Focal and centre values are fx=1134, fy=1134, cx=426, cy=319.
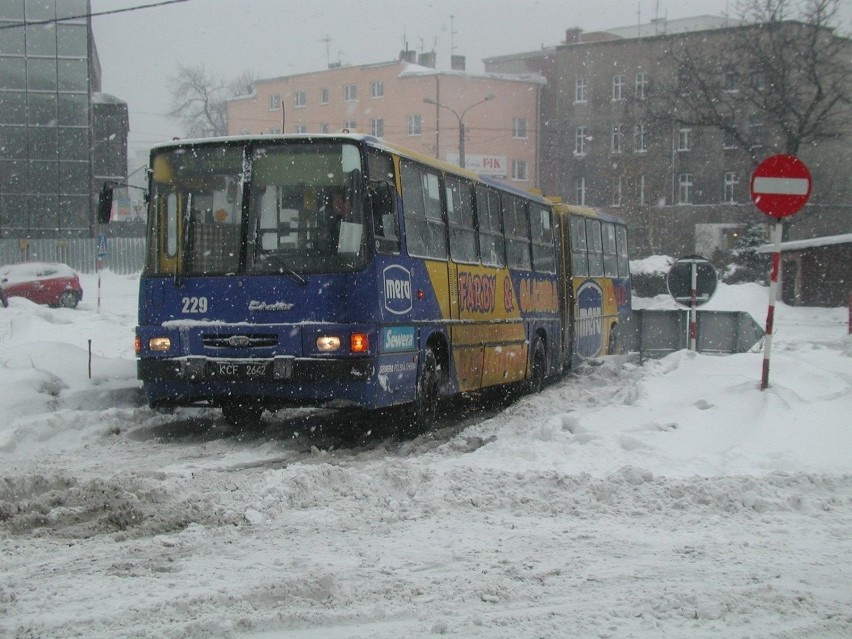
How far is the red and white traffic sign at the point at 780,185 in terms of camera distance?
11.4 m

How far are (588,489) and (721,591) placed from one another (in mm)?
2505

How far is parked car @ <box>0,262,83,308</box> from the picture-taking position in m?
38.6

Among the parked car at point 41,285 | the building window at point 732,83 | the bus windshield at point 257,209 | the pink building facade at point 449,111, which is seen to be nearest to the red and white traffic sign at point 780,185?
the bus windshield at point 257,209

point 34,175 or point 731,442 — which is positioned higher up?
point 34,175

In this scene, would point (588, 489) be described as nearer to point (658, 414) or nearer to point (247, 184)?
point (658, 414)

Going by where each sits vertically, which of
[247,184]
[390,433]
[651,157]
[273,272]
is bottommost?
[390,433]

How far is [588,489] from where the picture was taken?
802 cm

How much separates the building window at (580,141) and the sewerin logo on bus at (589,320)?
54.1 metres

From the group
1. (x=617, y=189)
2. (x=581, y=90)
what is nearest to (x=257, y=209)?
(x=617, y=189)

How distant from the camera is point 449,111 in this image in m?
76.5

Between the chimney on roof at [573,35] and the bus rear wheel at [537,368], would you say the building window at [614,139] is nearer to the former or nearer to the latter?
the chimney on roof at [573,35]

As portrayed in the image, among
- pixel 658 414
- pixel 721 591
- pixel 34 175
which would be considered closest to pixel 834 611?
pixel 721 591

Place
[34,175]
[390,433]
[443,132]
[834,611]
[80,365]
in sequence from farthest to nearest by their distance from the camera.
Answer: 1. [443,132]
2. [34,175]
3. [80,365]
4. [390,433]
5. [834,611]

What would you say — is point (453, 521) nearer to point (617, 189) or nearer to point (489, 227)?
point (489, 227)
